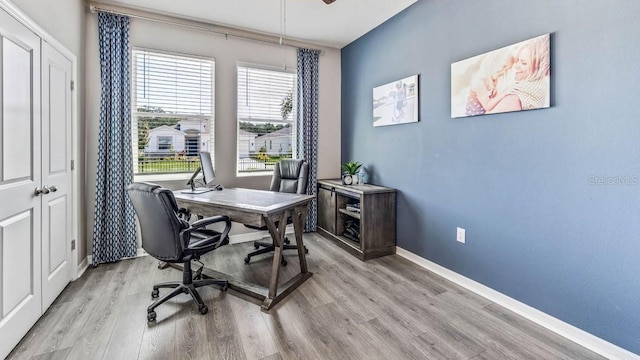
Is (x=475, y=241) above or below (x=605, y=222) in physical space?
below

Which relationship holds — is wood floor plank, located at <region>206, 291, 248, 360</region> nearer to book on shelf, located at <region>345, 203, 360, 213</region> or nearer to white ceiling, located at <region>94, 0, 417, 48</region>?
book on shelf, located at <region>345, 203, 360, 213</region>

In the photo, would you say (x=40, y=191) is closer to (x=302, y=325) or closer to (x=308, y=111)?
(x=302, y=325)

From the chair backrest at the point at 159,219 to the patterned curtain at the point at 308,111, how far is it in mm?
2233

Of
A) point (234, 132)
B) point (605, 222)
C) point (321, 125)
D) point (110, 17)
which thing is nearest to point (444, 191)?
point (605, 222)

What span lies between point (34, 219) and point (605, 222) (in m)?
3.69

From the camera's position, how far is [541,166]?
2.12m

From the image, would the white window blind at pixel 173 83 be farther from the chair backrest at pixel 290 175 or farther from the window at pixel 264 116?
the chair backrest at pixel 290 175

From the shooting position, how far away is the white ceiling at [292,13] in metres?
3.11

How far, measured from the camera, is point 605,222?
5.95ft

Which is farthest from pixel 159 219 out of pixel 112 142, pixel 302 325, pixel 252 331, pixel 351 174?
pixel 351 174

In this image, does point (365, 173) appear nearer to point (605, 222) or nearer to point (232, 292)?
point (232, 292)

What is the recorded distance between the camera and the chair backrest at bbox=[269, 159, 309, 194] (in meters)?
3.51

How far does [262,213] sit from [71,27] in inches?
96.7

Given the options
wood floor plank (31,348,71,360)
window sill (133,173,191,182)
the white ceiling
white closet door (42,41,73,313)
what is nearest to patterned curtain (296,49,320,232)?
the white ceiling
